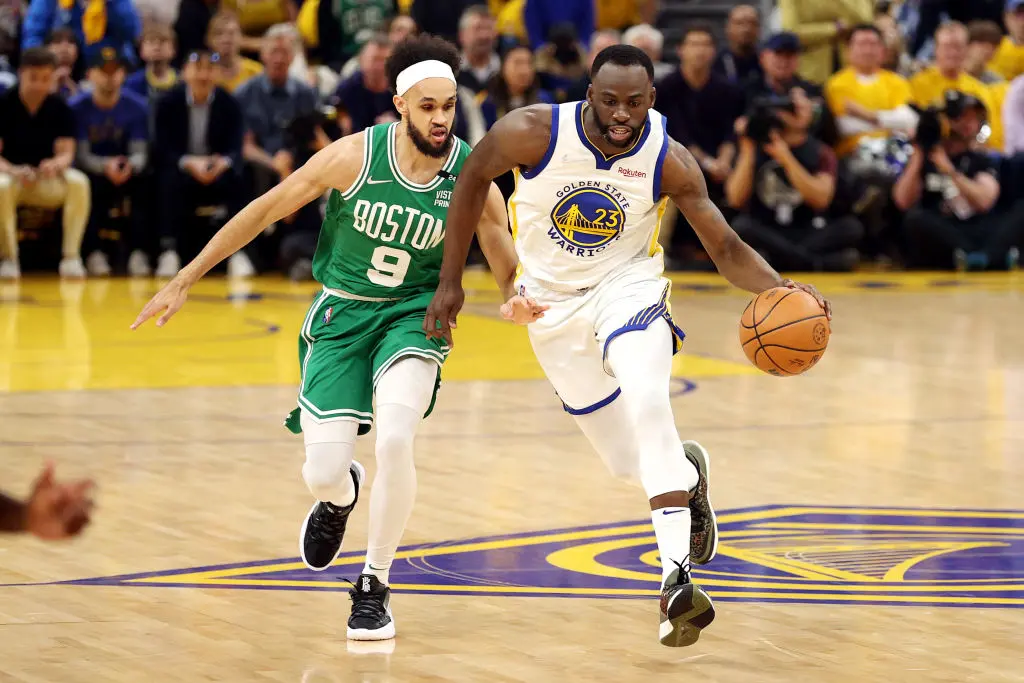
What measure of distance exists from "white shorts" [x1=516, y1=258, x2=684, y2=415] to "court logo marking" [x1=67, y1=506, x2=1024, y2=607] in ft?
1.90

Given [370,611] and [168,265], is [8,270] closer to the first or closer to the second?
[168,265]

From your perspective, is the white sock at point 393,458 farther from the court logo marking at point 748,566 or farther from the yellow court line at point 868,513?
the yellow court line at point 868,513

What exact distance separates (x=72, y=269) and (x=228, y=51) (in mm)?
2427

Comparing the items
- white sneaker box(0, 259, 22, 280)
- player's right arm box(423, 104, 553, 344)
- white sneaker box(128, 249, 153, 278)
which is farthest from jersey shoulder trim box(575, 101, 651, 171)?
white sneaker box(128, 249, 153, 278)

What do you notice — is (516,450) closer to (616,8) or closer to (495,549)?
(495,549)

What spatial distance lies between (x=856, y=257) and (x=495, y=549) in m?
10.6

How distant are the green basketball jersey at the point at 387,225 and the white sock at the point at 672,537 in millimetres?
1139

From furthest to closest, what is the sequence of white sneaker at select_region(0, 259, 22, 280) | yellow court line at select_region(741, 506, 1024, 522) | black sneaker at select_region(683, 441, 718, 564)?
white sneaker at select_region(0, 259, 22, 280), yellow court line at select_region(741, 506, 1024, 522), black sneaker at select_region(683, 441, 718, 564)

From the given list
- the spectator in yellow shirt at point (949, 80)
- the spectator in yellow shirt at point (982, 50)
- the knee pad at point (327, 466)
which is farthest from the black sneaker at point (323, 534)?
the spectator in yellow shirt at point (982, 50)

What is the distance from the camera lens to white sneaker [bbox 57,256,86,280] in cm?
1491

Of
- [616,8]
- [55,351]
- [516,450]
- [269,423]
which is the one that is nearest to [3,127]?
[55,351]

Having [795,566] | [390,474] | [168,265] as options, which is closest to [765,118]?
[168,265]

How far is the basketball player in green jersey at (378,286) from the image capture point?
5328 mm

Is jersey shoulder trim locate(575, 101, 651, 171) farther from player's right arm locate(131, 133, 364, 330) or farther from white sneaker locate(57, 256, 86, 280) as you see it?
white sneaker locate(57, 256, 86, 280)
